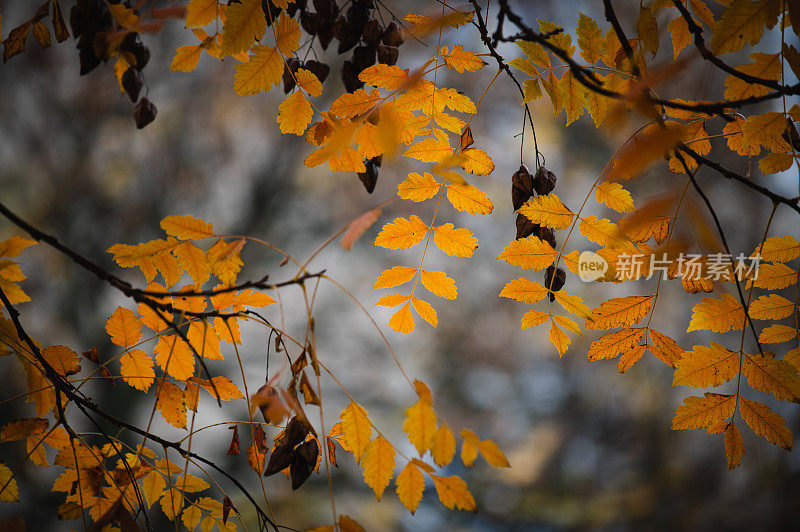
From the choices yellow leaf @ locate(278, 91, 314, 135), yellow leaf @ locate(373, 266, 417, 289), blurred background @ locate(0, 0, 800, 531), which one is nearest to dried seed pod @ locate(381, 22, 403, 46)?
yellow leaf @ locate(278, 91, 314, 135)

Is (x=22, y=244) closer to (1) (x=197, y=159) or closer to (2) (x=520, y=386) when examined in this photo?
(1) (x=197, y=159)

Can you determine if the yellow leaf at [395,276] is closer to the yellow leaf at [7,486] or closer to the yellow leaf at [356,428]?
the yellow leaf at [356,428]

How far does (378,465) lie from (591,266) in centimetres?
25

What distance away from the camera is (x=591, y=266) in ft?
1.57

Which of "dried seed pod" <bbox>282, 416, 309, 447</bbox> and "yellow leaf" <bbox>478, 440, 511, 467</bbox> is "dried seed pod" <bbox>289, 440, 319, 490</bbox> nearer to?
"dried seed pod" <bbox>282, 416, 309, 447</bbox>

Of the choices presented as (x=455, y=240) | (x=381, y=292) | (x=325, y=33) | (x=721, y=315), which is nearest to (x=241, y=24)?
(x=325, y=33)

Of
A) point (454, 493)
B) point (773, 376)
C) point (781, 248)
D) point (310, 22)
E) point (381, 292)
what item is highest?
point (381, 292)

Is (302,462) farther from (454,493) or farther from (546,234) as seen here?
(546,234)

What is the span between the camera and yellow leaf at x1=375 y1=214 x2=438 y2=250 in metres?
0.51

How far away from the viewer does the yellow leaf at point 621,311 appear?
1.63 ft

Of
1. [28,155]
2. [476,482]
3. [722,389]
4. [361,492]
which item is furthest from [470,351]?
[28,155]

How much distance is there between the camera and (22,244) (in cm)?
48

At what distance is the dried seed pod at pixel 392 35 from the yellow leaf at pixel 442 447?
40 cm

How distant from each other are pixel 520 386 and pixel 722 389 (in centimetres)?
80
